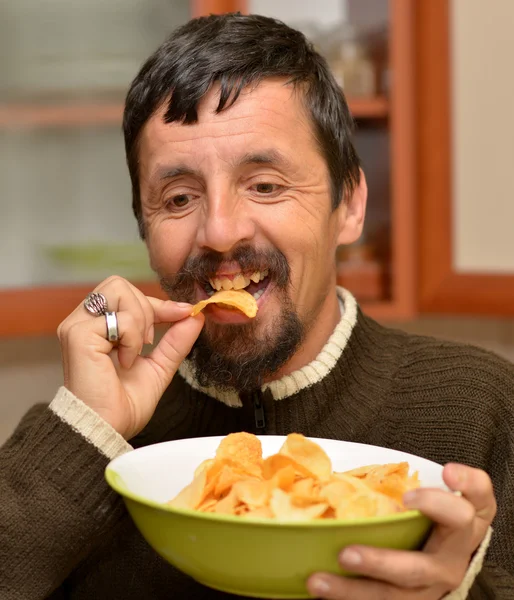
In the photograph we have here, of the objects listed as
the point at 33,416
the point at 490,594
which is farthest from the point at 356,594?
the point at 33,416

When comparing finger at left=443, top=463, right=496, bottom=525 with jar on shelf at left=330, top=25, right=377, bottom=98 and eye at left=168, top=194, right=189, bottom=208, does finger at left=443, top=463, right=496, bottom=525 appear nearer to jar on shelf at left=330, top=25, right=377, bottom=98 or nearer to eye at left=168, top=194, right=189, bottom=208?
eye at left=168, top=194, right=189, bottom=208

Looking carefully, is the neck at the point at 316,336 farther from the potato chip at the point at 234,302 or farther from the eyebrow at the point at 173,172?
the eyebrow at the point at 173,172

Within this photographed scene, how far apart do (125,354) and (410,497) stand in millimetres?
507

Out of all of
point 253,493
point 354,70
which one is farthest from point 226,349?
point 354,70

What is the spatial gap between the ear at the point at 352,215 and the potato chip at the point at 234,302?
32 centimetres

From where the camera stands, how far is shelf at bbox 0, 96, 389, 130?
2.09 metres

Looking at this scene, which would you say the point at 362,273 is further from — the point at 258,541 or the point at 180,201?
the point at 258,541

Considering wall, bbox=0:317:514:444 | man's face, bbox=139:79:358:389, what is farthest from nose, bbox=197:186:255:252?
wall, bbox=0:317:514:444

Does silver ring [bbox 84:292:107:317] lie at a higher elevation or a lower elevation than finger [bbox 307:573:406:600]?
higher

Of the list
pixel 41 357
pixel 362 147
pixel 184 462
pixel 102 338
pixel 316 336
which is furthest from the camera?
pixel 41 357

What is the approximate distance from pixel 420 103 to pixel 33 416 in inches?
49.1

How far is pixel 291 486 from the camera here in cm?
81

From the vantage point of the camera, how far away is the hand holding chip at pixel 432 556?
754 millimetres

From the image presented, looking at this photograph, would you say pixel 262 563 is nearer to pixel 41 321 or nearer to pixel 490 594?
pixel 490 594
